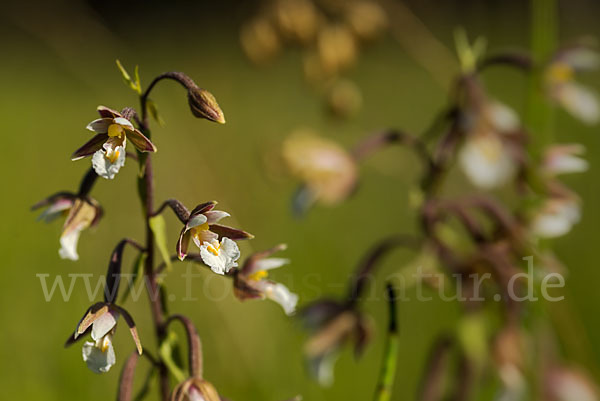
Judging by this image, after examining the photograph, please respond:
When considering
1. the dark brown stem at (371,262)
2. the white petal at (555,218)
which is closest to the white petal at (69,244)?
the dark brown stem at (371,262)

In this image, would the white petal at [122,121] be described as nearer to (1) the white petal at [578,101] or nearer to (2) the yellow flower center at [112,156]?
(2) the yellow flower center at [112,156]

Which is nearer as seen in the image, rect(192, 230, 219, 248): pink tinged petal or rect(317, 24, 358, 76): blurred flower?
rect(192, 230, 219, 248): pink tinged petal

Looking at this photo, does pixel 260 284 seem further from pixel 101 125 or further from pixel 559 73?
pixel 559 73

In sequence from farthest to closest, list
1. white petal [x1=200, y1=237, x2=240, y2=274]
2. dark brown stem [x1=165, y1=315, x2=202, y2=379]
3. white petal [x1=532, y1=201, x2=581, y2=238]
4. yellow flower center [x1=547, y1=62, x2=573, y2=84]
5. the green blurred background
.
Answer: the green blurred background
yellow flower center [x1=547, y1=62, x2=573, y2=84]
white petal [x1=532, y1=201, x2=581, y2=238]
dark brown stem [x1=165, y1=315, x2=202, y2=379]
white petal [x1=200, y1=237, x2=240, y2=274]

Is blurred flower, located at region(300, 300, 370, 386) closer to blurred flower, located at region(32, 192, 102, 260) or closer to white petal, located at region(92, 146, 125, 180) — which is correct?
blurred flower, located at region(32, 192, 102, 260)

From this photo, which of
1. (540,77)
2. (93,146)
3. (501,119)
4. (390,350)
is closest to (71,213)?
(93,146)

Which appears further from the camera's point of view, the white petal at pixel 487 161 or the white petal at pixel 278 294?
the white petal at pixel 487 161

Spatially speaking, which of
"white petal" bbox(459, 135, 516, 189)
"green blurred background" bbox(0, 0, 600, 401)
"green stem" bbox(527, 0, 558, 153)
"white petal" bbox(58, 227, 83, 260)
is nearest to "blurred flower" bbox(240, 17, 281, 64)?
"green blurred background" bbox(0, 0, 600, 401)
